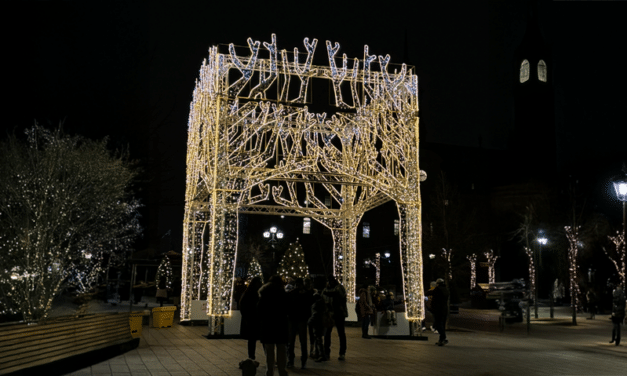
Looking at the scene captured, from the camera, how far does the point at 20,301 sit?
19359 millimetres

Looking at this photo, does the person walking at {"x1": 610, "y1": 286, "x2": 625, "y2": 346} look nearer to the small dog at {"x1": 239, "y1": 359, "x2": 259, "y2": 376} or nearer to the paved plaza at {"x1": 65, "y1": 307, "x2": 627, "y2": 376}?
the paved plaza at {"x1": 65, "y1": 307, "x2": 627, "y2": 376}

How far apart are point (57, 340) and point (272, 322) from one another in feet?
10.4

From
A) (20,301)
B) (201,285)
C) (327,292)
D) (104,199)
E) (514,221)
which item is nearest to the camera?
(327,292)

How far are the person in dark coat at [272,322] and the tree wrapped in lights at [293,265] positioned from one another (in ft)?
79.0

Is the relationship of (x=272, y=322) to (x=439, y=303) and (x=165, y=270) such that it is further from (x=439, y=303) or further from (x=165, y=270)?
(x=165, y=270)

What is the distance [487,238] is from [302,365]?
4125 centimetres

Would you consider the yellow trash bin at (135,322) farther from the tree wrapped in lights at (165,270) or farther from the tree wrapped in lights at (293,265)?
the tree wrapped in lights at (293,265)

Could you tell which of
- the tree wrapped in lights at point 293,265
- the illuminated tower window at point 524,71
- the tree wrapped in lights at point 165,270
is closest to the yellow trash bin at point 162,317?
the tree wrapped in lights at point 165,270

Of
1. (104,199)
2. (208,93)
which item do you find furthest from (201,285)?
(208,93)

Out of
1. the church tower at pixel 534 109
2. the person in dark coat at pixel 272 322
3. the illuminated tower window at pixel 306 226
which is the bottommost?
the person in dark coat at pixel 272 322

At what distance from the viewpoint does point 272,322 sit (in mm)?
9617

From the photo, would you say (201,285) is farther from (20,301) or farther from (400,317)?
(400,317)

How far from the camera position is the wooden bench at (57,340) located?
7879 millimetres

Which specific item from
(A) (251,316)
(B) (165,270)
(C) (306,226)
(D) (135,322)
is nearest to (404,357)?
(A) (251,316)
